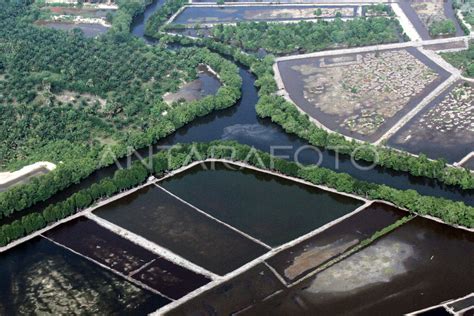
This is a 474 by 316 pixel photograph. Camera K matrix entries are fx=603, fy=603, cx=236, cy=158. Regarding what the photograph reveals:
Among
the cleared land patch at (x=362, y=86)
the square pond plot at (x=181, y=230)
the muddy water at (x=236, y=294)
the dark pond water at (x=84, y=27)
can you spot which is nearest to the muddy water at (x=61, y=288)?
the muddy water at (x=236, y=294)

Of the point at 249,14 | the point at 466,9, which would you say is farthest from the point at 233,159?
the point at 466,9

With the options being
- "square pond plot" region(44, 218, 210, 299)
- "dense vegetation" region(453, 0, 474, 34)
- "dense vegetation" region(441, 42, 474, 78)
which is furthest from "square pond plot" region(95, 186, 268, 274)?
"dense vegetation" region(453, 0, 474, 34)

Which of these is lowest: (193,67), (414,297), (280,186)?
(414,297)

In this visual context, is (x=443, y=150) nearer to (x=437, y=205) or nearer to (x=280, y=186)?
(x=437, y=205)

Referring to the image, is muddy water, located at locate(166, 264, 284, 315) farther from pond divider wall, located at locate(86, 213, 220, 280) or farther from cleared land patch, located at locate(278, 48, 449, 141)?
cleared land patch, located at locate(278, 48, 449, 141)

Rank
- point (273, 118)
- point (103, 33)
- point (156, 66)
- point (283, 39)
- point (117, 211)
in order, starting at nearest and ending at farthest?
point (117, 211), point (273, 118), point (156, 66), point (283, 39), point (103, 33)

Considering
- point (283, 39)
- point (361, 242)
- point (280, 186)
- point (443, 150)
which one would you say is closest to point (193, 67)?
point (283, 39)

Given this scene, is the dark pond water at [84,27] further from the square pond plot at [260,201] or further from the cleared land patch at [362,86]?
the square pond plot at [260,201]
